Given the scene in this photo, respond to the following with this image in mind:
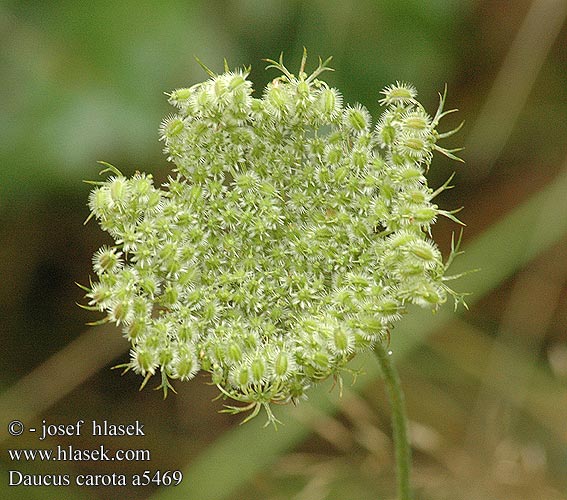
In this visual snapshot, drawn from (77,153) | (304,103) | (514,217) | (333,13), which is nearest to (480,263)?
(514,217)

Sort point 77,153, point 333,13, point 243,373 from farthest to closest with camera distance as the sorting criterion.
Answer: point 333,13
point 77,153
point 243,373

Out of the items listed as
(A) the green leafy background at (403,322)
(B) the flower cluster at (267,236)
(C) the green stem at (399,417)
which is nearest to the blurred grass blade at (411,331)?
(A) the green leafy background at (403,322)

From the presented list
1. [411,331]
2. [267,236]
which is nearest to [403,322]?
[411,331]

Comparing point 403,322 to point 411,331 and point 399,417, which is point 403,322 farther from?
point 399,417

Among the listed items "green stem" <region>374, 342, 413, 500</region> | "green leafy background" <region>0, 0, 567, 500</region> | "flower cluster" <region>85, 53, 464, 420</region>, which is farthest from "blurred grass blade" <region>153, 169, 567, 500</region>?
"flower cluster" <region>85, 53, 464, 420</region>

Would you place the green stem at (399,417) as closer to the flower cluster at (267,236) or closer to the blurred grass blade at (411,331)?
the flower cluster at (267,236)

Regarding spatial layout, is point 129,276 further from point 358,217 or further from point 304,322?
point 358,217
